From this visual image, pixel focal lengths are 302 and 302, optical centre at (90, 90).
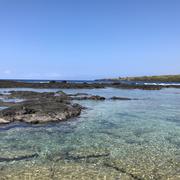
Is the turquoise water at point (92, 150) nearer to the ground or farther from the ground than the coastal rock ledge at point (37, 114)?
nearer to the ground

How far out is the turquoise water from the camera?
12.3 meters

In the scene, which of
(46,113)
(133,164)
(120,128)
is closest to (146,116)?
(120,128)

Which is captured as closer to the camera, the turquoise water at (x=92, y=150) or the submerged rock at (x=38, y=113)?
the turquoise water at (x=92, y=150)

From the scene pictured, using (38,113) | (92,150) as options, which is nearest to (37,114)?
(38,113)

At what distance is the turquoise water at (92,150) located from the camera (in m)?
12.3

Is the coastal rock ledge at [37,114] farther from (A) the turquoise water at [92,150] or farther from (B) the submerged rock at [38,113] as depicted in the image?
(A) the turquoise water at [92,150]

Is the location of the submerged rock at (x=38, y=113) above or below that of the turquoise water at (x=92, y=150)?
above

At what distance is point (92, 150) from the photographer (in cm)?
1574

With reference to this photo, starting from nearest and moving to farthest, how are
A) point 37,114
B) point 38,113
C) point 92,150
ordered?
1. point 92,150
2. point 37,114
3. point 38,113

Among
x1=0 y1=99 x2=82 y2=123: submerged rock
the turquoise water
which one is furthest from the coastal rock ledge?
the turquoise water

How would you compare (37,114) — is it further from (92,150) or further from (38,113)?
(92,150)

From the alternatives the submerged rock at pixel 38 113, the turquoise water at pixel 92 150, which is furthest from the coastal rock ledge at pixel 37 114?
the turquoise water at pixel 92 150

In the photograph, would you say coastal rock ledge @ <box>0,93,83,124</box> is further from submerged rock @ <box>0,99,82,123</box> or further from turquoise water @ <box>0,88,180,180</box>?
turquoise water @ <box>0,88,180,180</box>

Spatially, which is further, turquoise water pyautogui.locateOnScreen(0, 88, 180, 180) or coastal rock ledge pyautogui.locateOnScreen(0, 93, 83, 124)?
coastal rock ledge pyautogui.locateOnScreen(0, 93, 83, 124)
